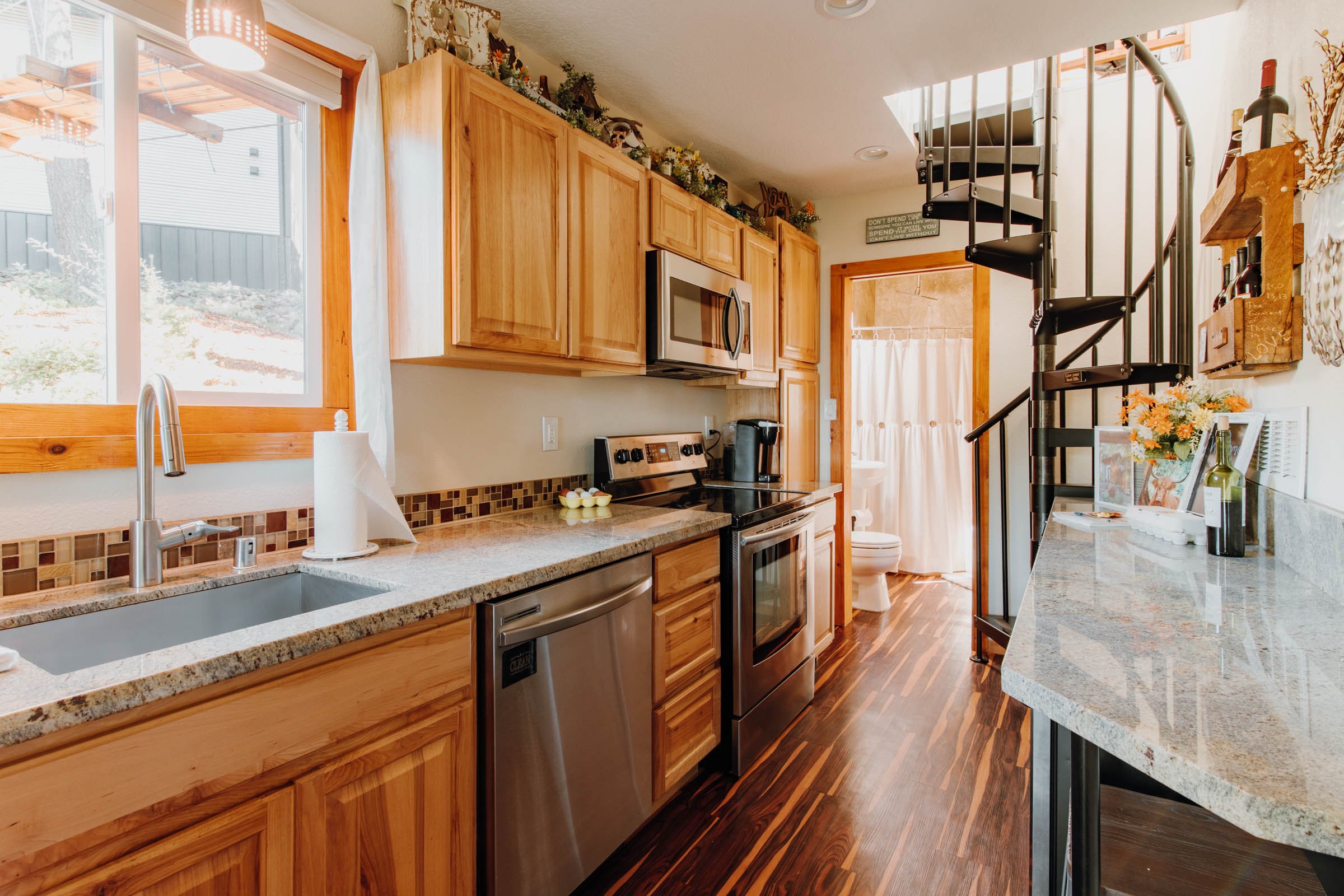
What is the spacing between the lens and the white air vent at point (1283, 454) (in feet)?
4.23

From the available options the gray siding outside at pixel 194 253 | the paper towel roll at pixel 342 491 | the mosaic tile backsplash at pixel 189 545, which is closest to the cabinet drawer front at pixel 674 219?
the mosaic tile backsplash at pixel 189 545

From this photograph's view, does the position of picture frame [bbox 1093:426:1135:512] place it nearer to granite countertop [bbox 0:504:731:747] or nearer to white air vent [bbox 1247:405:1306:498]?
white air vent [bbox 1247:405:1306:498]

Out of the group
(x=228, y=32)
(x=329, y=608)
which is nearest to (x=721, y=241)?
(x=228, y=32)

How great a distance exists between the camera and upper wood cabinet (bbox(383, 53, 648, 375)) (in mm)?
1680

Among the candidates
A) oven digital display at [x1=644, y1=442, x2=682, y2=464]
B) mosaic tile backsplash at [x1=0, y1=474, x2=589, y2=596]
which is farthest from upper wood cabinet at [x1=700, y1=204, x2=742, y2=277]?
mosaic tile backsplash at [x1=0, y1=474, x2=589, y2=596]

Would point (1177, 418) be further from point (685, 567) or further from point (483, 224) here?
point (483, 224)

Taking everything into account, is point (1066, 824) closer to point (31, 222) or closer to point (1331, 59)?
point (1331, 59)

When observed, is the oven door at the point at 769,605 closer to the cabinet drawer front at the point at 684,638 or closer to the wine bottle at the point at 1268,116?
the cabinet drawer front at the point at 684,638

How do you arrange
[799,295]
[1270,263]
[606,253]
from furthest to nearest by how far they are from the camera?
[799,295] < [606,253] < [1270,263]

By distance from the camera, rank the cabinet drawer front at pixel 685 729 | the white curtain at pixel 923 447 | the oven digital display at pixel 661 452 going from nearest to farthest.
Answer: the cabinet drawer front at pixel 685 729
the oven digital display at pixel 661 452
the white curtain at pixel 923 447

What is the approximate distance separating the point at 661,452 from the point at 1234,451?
1.96 metres

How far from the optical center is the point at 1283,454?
138 centimetres

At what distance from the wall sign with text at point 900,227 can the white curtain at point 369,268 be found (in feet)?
9.19

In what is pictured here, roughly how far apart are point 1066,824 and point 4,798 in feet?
4.79
